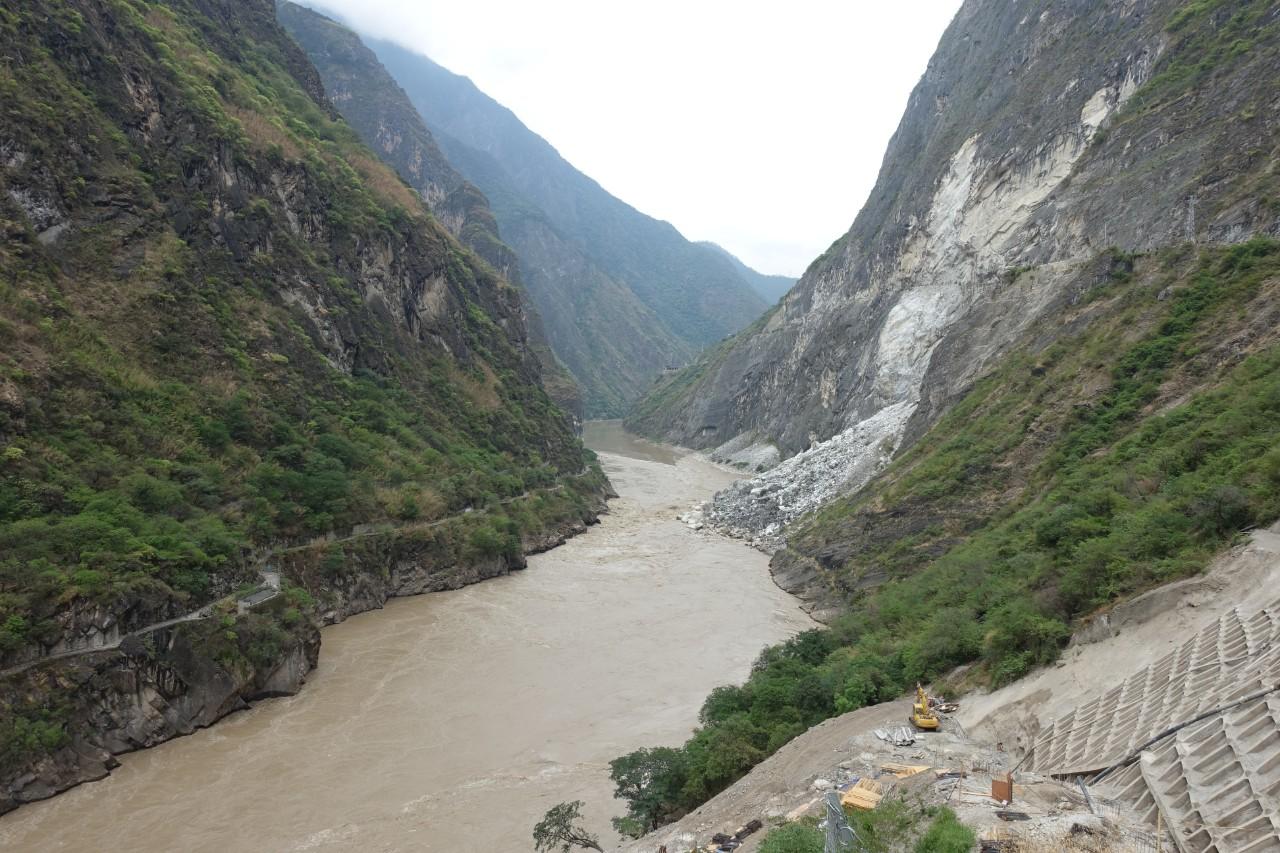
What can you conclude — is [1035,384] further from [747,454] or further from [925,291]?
[747,454]

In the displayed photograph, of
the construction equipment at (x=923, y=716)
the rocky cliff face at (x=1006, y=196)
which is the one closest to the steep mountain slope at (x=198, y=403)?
the construction equipment at (x=923, y=716)

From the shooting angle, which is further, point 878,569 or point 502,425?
point 502,425

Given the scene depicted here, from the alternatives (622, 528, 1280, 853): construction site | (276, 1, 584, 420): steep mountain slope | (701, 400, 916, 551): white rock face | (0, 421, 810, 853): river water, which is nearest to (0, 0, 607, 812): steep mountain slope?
(0, 421, 810, 853): river water

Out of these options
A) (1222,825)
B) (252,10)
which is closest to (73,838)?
(1222,825)

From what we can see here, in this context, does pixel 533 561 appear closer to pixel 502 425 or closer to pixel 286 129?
pixel 502 425

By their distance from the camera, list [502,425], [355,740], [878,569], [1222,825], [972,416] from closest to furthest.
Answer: [1222,825] → [355,740] → [878,569] → [972,416] → [502,425]

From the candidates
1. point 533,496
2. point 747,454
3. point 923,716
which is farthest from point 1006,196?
point 923,716
